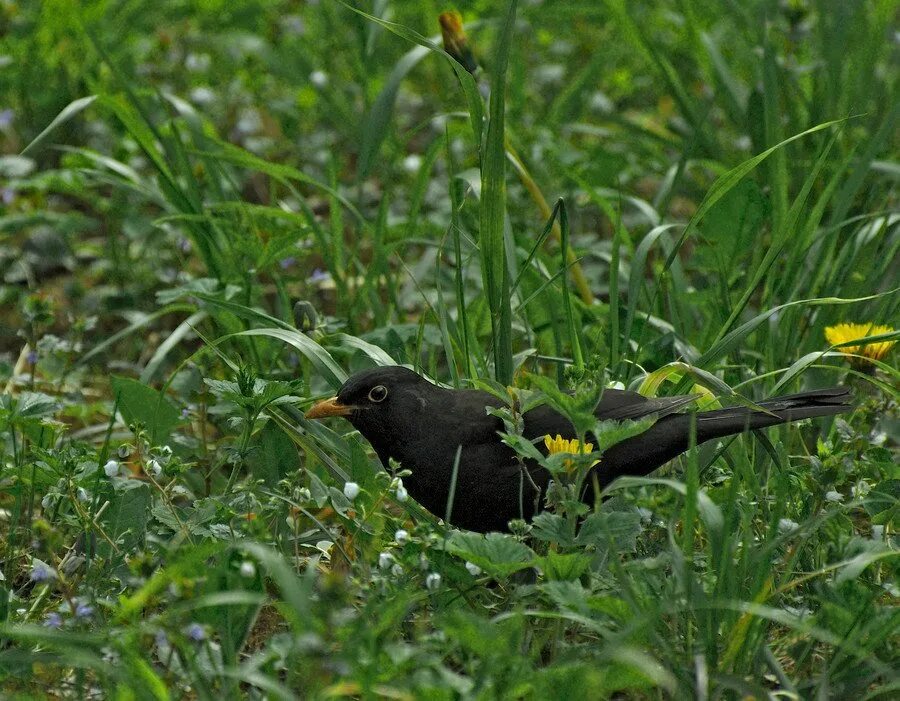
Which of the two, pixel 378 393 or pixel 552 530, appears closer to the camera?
pixel 552 530

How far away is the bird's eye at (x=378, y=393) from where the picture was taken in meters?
3.12

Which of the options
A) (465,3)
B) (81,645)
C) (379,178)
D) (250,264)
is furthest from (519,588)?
(465,3)

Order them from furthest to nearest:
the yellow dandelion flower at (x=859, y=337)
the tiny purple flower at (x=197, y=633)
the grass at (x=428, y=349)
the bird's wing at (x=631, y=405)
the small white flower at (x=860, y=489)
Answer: the yellow dandelion flower at (x=859, y=337)
the bird's wing at (x=631, y=405)
the small white flower at (x=860, y=489)
the grass at (x=428, y=349)
the tiny purple flower at (x=197, y=633)

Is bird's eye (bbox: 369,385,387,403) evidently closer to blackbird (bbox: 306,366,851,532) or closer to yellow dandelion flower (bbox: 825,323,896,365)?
blackbird (bbox: 306,366,851,532)

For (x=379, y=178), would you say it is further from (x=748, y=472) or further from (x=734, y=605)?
(x=734, y=605)

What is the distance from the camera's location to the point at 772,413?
2.87m

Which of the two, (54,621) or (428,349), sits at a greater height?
(54,621)

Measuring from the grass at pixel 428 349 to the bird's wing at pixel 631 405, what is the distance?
8 centimetres

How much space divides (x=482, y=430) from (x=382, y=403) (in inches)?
9.8

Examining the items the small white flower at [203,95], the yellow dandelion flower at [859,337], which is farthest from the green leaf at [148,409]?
the small white flower at [203,95]

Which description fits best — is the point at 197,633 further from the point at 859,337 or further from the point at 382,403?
the point at 859,337

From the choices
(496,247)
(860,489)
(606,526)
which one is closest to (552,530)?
(606,526)

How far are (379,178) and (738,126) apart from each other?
1.62m

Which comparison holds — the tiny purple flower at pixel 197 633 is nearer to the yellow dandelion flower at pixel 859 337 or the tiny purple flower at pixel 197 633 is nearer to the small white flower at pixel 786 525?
the small white flower at pixel 786 525
